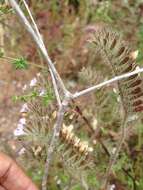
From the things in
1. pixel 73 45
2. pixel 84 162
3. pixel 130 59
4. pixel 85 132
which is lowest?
pixel 84 162

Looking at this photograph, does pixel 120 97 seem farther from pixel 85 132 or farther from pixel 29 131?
pixel 85 132

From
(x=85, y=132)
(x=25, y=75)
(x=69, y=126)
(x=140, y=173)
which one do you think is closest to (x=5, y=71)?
(x=25, y=75)

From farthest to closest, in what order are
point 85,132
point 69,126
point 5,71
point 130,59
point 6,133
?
point 5,71, point 6,133, point 85,132, point 69,126, point 130,59

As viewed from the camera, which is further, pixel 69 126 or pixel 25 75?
pixel 25 75

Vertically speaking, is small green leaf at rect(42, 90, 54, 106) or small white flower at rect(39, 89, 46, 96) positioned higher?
small white flower at rect(39, 89, 46, 96)

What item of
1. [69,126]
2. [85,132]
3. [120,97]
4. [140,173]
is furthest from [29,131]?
[85,132]

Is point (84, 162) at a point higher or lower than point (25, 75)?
lower

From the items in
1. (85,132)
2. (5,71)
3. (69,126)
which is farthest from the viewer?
(5,71)

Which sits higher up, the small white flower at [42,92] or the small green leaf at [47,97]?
the small white flower at [42,92]

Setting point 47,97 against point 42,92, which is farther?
point 42,92
